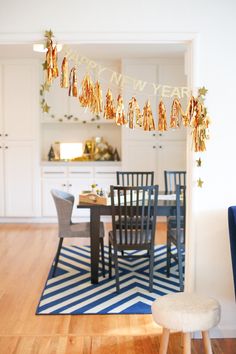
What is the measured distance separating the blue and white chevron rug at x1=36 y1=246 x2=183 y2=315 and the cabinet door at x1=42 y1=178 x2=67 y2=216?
1.98 metres

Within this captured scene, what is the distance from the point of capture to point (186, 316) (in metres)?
2.38

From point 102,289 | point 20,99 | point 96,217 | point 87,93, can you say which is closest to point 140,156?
point 20,99

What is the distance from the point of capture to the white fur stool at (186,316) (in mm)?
2373

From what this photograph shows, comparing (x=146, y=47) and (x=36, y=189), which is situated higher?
(x=146, y=47)

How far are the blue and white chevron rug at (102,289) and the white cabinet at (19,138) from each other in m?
2.11

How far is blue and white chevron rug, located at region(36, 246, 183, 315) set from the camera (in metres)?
3.52

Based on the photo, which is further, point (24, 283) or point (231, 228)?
point (24, 283)

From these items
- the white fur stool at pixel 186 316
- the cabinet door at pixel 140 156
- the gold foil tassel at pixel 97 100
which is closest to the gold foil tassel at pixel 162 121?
the gold foil tassel at pixel 97 100

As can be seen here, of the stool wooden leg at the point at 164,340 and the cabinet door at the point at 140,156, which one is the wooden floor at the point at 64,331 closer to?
the stool wooden leg at the point at 164,340

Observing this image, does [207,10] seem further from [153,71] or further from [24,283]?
[153,71]

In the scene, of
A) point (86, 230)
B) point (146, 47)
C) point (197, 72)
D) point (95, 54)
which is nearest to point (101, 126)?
point (95, 54)

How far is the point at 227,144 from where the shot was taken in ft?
9.59

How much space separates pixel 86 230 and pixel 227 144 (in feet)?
5.73

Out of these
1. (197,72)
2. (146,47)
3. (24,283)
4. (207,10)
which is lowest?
(24,283)
